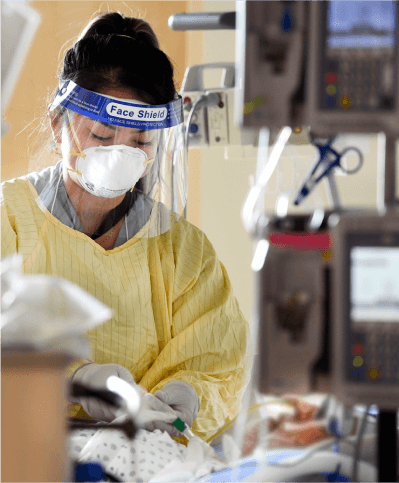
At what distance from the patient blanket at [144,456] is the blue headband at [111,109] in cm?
68

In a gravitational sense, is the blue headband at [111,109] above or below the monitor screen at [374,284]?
above

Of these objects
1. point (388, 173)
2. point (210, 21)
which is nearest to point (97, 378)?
point (388, 173)

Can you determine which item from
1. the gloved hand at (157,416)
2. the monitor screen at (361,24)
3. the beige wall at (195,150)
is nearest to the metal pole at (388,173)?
the monitor screen at (361,24)

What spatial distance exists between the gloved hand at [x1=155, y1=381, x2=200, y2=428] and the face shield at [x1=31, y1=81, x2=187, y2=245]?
0.43m

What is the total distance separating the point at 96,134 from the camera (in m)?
1.40

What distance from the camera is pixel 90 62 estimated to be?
143 cm

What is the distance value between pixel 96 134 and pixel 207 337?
58 cm

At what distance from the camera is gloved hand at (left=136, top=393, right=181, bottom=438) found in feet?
3.85

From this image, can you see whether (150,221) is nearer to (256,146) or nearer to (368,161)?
(256,146)

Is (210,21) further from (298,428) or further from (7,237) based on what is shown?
(298,428)

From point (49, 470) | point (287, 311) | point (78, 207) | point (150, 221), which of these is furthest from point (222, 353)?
point (49, 470)

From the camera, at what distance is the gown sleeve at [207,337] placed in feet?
4.83

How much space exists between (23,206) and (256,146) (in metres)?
0.60

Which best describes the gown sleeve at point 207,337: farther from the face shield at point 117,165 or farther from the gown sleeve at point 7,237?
the gown sleeve at point 7,237
